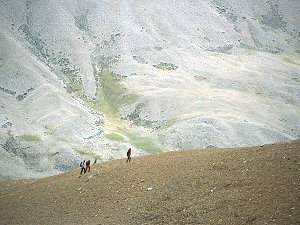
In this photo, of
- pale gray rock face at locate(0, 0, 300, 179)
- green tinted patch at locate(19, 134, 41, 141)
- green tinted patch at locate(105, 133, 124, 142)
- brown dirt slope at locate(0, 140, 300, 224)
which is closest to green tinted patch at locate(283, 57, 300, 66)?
pale gray rock face at locate(0, 0, 300, 179)

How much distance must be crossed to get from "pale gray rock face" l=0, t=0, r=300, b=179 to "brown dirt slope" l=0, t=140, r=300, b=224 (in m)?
43.2

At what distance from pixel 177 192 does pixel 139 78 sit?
96.8 metres

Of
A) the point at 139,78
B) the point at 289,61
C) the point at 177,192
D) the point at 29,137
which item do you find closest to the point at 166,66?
the point at 139,78

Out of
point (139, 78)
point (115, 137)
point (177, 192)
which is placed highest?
point (177, 192)

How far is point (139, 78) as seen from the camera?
117 metres

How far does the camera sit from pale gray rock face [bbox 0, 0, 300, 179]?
8231cm

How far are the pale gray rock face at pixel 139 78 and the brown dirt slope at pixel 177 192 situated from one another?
43189 mm

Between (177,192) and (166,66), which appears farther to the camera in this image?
(166,66)

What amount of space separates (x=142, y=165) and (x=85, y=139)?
59.4 m

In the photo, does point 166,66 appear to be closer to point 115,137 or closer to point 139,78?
point 139,78

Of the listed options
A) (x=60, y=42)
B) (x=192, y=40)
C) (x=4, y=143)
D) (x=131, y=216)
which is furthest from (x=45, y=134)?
(x=192, y=40)

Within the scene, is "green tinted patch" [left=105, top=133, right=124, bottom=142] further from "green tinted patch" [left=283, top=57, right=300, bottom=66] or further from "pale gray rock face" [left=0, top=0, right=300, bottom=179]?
"green tinted patch" [left=283, top=57, right=300, bottom=66]

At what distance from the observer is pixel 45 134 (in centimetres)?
8431

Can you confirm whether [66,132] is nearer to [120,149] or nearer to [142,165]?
[120,149]
